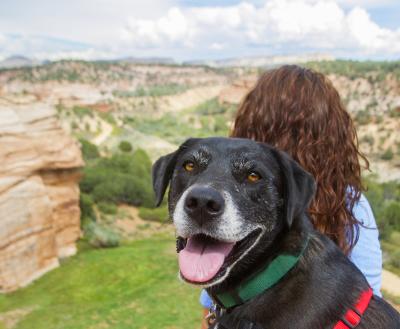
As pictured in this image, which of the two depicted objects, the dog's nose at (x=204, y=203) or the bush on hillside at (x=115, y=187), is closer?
the dog's nose at (x=204, y=203)

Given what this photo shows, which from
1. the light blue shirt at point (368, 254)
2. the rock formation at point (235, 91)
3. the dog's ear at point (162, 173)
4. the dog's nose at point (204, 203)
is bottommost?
the rock formation at point (235, 91)

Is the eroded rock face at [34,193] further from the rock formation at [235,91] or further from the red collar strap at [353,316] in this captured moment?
the rock formation at [235,91]

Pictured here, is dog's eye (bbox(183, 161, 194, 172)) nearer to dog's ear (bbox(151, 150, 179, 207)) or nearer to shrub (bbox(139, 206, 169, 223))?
dog's ear (bbox(151, 150, 179, 207))

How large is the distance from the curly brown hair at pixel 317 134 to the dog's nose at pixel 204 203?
3.74ft

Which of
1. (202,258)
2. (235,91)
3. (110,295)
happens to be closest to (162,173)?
(202,258)

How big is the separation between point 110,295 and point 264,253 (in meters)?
9.43

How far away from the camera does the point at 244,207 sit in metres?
2.77

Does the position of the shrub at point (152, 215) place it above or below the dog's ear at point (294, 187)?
below

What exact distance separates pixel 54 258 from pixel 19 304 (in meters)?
2.14

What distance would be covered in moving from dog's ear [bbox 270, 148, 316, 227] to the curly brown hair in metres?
0.68

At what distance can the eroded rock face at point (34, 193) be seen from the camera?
452 inches

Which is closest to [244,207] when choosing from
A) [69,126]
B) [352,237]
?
[352,237]

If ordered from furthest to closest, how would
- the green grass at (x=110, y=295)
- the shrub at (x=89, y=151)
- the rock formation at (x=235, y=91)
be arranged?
the rock formation at (x=235, y=91)
the shrub at (x=89, y=151)
the green grass at (x=110, y=295)

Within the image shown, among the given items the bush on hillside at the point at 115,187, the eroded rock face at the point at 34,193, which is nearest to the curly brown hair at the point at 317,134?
the eroded rock face at the point at 34,193
